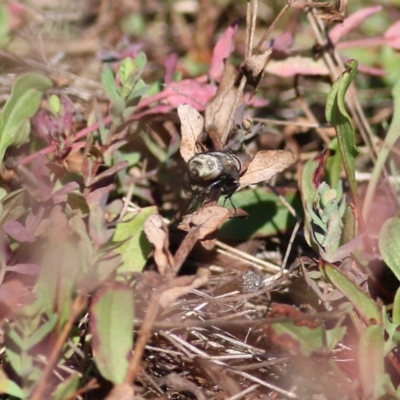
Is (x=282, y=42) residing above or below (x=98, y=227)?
above

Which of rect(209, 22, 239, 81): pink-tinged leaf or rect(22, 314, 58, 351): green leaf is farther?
rect(209, 22, 239, 81): pink-tinged leaf

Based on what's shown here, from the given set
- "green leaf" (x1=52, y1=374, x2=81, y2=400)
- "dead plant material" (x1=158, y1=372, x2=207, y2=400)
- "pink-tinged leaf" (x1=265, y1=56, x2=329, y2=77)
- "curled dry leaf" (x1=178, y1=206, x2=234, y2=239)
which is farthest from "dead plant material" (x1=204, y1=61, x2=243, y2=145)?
"green leaf" (x1=52, y1=374, x2=81, y2=400)

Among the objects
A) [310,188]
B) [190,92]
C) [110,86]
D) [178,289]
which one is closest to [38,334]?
[178,289]

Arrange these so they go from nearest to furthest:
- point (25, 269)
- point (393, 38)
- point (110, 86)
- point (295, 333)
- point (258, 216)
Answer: point (295, 333)
point (25, 269)
point (110, 86)
point (258, 216)
point (393, 38)

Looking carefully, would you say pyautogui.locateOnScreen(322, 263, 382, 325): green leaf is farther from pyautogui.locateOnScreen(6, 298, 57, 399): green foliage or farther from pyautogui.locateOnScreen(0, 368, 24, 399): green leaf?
pyautogui.locateOnScreen(0, 368, 24, 399): green leaf

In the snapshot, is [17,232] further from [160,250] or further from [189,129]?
[189,129]
